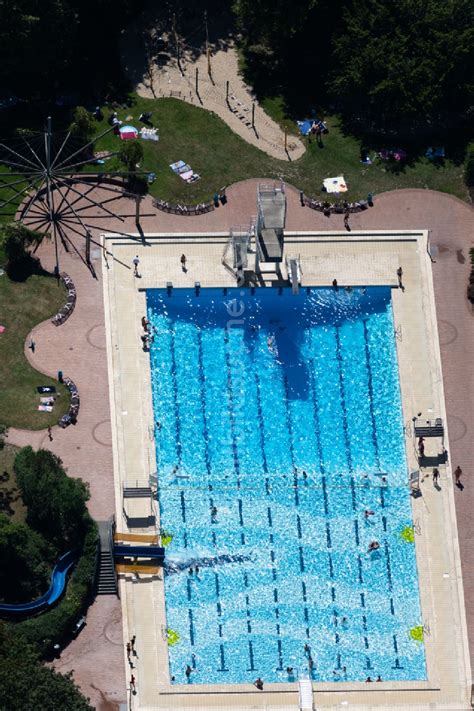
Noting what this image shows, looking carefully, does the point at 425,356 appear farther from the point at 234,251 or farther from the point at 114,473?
the point at 114,473

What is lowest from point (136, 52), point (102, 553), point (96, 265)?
point (102, 553)

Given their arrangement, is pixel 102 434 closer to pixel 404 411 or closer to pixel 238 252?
pixel 238 252

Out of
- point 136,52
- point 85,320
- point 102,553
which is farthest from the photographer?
point 136,52

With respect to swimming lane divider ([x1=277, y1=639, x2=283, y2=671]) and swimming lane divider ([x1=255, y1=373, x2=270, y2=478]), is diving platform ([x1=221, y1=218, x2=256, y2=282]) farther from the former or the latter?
swimming lane divider ([x1=277, y1=639, x2=283, y2=671])

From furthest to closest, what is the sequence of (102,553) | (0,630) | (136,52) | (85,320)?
(136,52), (85,320), (102,553), (0,630)

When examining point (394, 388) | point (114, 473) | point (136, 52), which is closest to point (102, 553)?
point (114, 473)

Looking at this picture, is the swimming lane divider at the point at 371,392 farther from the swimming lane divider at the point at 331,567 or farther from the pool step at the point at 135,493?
the pool step at the point at 135,493

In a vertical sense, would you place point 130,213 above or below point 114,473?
above

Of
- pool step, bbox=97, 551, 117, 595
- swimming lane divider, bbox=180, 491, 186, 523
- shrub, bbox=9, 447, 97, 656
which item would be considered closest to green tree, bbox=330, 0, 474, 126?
swimming lane divider, bbox=180, 491, 186, 523
